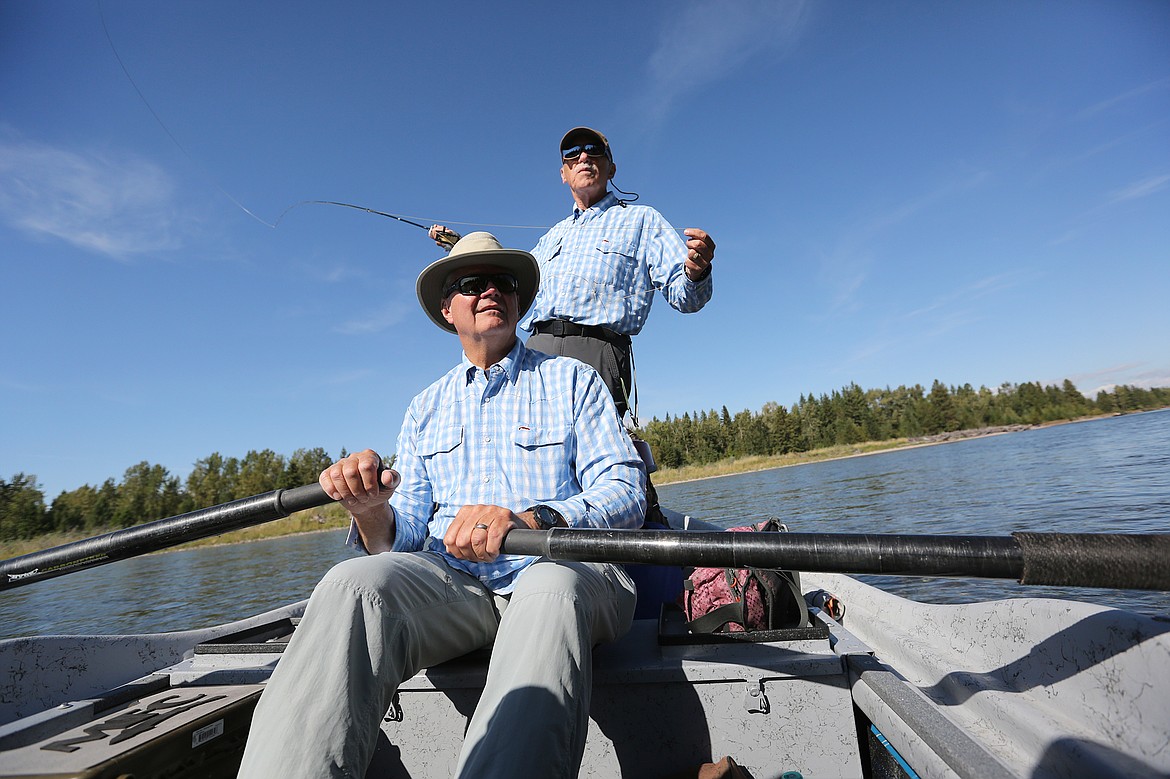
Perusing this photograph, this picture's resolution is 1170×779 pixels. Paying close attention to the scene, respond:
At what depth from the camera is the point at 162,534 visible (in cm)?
234

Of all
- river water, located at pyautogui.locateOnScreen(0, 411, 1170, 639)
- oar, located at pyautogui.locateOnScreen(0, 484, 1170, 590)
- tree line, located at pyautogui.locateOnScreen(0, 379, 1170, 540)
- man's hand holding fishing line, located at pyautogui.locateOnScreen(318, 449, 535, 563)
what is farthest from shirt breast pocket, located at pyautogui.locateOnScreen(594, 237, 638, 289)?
tree line, located at pyautogui.locateOnScreen(0, 379, 1170, 540)

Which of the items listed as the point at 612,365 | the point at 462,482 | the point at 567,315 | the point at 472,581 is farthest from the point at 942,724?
the point at 567,315

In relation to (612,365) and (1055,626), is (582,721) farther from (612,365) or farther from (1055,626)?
(612,365)

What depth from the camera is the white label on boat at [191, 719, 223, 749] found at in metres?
2.05

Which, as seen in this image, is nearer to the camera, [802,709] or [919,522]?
[802,709]

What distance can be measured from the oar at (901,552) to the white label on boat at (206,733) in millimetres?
1342

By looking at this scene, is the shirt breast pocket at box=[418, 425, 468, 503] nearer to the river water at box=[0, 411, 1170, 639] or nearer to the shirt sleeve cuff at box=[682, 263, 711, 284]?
the shirt sleeve cuff at box=[682, 263, 711, 284]

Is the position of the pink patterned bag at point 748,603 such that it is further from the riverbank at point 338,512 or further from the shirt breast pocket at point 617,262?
the riverbank at point 338,512

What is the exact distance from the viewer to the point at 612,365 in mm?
3982

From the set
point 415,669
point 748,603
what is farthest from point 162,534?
point 748,603

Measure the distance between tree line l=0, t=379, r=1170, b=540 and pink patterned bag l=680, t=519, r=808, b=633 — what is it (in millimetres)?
77316

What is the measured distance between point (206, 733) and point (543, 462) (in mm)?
1558

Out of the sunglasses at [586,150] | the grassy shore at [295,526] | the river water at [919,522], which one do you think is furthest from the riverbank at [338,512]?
the sunglasses at [586,150]

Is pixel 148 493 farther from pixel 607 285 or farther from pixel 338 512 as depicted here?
pixel 607 285
